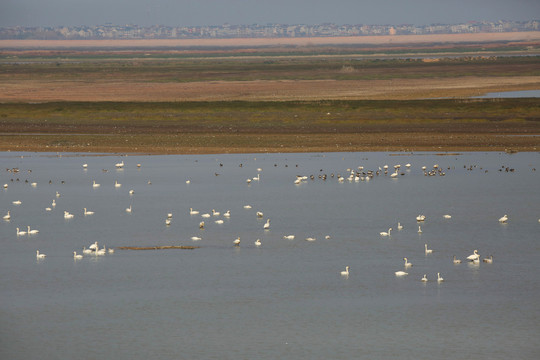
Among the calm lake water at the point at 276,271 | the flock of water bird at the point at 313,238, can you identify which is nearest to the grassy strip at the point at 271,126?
the flock of water bird at the point at 313,238

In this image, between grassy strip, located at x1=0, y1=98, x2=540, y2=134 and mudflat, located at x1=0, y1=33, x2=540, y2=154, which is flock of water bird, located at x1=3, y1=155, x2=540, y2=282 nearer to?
mudflat, located at x1=0, y1=33, x2=540, y2=154

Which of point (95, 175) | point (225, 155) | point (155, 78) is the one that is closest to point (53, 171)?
point (95, 175)

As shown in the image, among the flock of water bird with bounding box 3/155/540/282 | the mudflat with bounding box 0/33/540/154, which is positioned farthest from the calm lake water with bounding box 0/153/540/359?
the mudflat with bounding box 0/33/540/154

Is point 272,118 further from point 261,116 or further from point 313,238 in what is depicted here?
point 313,238

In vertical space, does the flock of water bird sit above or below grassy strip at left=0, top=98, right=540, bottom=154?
below

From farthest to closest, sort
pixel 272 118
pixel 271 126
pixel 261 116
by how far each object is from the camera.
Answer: pixel 261 116
pixel 272 118
pixel 271 126

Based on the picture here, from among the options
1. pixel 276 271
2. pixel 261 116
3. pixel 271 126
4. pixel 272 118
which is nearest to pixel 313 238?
pixel 276 271

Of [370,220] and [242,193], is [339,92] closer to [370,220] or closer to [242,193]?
[242,193]

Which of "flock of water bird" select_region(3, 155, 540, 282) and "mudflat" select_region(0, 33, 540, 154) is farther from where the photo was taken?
"mudflat" select_region(0, 33, 540, 154)

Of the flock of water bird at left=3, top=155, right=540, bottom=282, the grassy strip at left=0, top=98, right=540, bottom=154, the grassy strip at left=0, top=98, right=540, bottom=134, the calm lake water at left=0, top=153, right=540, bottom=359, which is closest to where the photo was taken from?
the calm lake water at left=0, top=153, right=540, bottom=359
